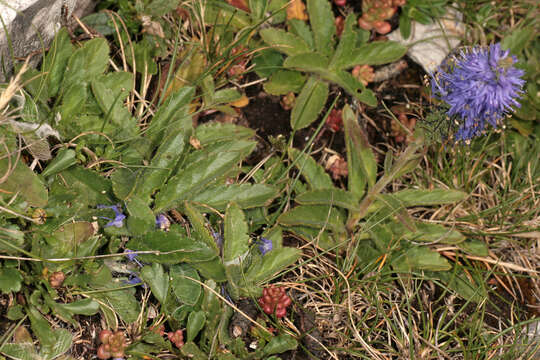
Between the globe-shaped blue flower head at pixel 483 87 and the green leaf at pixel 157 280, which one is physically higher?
the globe-shaped blue flower head at pixel 483 87

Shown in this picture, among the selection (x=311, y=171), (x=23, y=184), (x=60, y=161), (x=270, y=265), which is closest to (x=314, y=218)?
(x=311, y=171)

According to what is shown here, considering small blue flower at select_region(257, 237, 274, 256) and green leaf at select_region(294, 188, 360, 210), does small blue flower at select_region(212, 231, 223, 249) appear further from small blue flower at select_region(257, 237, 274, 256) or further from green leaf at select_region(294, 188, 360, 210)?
green leaf at select_region(294, 188, 360, 210)

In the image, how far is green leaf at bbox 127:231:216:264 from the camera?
234cm

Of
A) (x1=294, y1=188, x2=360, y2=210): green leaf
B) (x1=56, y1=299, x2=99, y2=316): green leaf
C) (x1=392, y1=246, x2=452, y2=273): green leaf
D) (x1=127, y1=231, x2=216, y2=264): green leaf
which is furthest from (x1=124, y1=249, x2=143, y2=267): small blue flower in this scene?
(x1=392, y1=246, x2=452, y2=273): green leaf

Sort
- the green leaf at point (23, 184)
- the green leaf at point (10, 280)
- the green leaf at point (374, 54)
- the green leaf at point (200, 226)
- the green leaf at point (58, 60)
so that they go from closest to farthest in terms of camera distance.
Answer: the green leaf at point (10, 280) < the green leaf at point (23, 184) < the green leaf at point (200, 226) < the green leaf at point (58, 60) < the green leaf at point (374, 54)

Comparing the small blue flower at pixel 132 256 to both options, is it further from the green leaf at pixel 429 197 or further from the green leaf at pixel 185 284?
the green leaf at pixel 429 197

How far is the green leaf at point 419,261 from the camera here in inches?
109

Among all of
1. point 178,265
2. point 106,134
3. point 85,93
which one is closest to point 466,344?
point 178,265

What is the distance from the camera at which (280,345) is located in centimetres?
241

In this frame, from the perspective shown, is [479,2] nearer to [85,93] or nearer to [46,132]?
[85,93]

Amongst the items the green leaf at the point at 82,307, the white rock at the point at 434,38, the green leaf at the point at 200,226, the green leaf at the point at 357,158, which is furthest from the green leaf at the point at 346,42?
the green leaf at the point at 82,307

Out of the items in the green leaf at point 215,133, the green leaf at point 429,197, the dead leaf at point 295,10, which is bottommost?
the green leaf at point 429,197

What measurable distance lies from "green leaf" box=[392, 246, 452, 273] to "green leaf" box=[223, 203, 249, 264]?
829mm

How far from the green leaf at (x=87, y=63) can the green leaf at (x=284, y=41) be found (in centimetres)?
92
